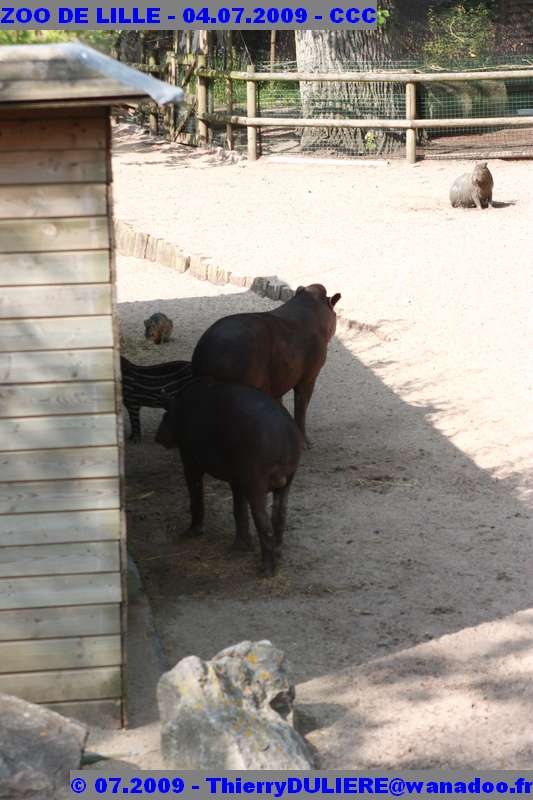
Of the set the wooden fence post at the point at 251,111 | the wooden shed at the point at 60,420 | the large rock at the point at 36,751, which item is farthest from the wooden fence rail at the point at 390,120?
the large rock at the point at 36,751

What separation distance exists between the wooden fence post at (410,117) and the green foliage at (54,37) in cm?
1431

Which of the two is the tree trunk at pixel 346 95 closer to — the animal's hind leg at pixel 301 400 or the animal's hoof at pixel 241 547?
the animal's hind leg at pixel 301 400

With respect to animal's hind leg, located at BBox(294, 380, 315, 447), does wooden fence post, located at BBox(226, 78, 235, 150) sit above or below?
above

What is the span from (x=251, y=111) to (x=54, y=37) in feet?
49.4

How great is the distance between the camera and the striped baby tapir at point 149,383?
25.2 ft

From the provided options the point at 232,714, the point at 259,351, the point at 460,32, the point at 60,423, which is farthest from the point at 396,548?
the point at 460,32

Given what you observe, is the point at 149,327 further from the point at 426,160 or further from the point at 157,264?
the point at 426,160

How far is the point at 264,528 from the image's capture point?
231 inches

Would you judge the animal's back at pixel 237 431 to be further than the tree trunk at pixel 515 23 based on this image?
No

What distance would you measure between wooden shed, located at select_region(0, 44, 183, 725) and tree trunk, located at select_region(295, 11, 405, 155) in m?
15.5

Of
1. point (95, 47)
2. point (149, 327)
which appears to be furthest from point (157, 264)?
point (95, 47)

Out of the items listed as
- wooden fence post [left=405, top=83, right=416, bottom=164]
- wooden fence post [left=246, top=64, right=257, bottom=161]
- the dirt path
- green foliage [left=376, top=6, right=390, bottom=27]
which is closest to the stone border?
the dirt path

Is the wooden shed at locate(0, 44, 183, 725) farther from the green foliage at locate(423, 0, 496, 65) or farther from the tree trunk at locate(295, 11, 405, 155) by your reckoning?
the green foliage at locate(423, 0, 496, 65)

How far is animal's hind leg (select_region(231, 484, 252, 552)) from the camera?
246 inches
